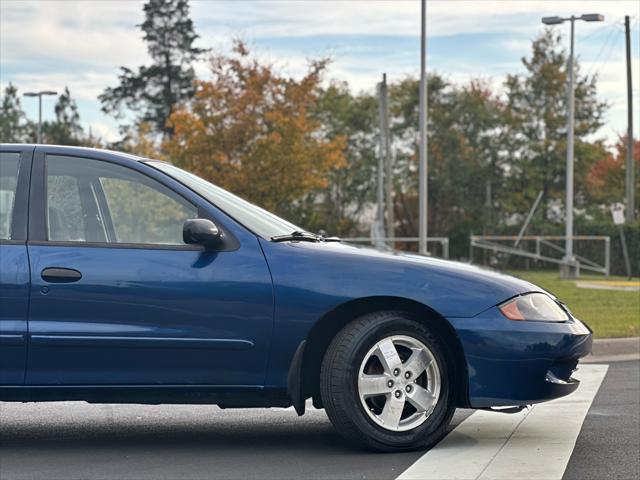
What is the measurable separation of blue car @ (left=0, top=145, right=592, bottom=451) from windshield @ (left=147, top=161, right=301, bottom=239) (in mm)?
40

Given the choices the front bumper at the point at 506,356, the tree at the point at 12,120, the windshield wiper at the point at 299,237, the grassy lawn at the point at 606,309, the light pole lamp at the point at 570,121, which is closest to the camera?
the front bumper at the point at 506,356

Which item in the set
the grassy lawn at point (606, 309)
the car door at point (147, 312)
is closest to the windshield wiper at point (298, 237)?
the car door at point (147, 312)

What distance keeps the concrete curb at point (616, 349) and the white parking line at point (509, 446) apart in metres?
3.09

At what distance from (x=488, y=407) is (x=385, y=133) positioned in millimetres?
41005

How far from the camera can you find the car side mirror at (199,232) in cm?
598

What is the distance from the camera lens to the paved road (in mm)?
5723

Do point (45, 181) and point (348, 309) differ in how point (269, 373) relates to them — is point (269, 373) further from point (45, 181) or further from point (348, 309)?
point (45, 181)

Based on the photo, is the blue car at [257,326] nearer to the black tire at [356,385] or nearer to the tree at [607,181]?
the black tire at [356,385]

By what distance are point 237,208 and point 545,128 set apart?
1845 inches

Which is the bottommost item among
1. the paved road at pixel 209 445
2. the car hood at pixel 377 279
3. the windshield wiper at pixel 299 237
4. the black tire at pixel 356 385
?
the paved road at pixel 209 445

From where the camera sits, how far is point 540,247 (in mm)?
43562

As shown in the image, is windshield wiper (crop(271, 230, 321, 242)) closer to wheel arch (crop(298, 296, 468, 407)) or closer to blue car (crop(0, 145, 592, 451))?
blue car (crop(0, 145, 592, 451))

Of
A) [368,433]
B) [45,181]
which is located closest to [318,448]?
[368,433]

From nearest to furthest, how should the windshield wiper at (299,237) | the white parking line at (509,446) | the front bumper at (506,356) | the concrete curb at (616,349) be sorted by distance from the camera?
the white parking line at (509,446) < the front bumper at (506,356) < the windshield wiper at (299,237) < the concrete curb at (616,349)
